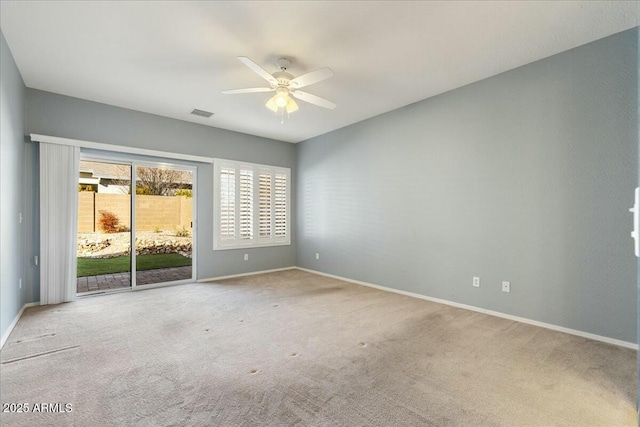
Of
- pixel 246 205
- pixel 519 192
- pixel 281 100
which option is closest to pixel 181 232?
pixel 246 205

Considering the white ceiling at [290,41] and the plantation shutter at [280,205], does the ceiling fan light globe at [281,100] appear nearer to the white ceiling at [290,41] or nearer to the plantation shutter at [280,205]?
the white ceiling at [290,41]

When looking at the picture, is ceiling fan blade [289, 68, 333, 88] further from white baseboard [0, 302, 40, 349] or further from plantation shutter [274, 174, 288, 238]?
white baseboard [0, 302, 40, 349]

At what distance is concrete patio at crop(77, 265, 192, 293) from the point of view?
4777 mm

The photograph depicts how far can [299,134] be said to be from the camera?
5953 millimetres

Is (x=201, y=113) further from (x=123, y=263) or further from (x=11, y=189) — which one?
(x=123, y=263)

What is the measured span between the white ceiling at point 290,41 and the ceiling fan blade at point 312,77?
313 mm

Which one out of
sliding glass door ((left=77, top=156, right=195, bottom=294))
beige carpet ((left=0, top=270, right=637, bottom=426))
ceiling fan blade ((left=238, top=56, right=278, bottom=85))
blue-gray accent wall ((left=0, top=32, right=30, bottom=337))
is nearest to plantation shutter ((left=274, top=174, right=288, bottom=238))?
sliding glass door ((left=77, top=156, right=195, bottom=294))

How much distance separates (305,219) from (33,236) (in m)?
4.30

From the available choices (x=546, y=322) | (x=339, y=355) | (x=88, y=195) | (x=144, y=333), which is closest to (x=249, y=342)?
(x=339, y=355)

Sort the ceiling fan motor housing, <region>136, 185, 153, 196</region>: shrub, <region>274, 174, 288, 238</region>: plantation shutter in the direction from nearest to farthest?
the ceiling fan motor housing → <region>136, 185, 153, 196</region>: shrub → <region>274, 174, 288, 238</region>: plantation shutter

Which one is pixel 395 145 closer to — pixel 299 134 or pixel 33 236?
pixel 299 134

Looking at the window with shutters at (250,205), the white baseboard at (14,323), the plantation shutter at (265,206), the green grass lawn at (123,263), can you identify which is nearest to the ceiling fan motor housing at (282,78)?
the window with shutters at (250,205)

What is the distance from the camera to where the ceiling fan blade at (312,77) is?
8.66 feet

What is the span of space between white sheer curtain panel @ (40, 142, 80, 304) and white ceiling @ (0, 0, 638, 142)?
3.08 feet
